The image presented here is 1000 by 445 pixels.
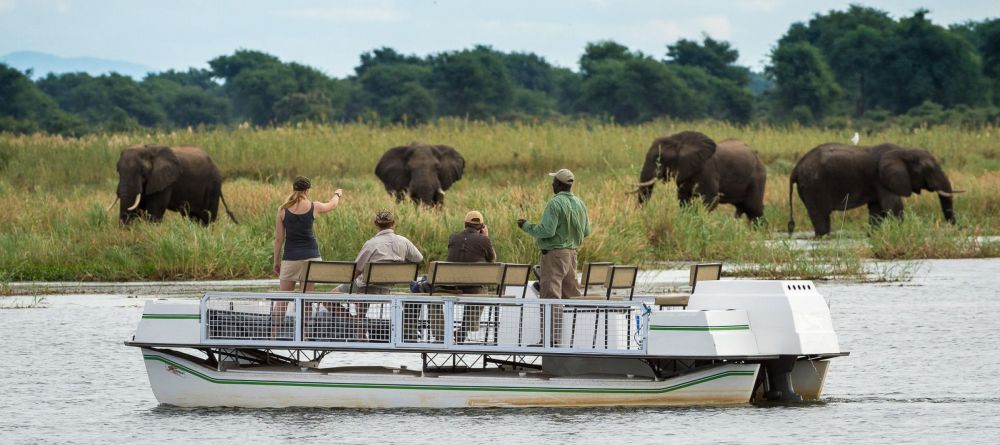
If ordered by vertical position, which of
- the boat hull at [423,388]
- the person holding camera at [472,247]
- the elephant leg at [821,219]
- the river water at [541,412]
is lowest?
the river water at [541,412]

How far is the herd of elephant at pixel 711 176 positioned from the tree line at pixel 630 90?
30.3 meters

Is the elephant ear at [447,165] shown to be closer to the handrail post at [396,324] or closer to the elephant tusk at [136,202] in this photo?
the elephant tusk at [136,202]

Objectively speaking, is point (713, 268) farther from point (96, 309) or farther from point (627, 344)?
point (96, 309)

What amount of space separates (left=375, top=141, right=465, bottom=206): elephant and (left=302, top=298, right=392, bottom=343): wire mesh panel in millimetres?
19327

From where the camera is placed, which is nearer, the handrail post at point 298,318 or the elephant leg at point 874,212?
the handrail post at point 298,318

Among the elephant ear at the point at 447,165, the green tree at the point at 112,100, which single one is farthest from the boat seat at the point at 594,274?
the green tree at the point at 112,100

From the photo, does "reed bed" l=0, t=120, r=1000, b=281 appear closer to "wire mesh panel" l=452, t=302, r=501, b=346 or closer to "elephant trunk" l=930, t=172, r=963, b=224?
"elephant trunk" l=930, t=172, r=963, b=224

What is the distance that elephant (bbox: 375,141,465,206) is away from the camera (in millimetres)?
34750

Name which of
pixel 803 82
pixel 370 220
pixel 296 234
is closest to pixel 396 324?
pixel 296 234

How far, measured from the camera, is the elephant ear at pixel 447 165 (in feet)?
118

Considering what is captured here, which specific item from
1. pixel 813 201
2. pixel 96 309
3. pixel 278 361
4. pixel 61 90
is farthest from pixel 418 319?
pixel 61 90

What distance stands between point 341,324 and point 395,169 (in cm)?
2099

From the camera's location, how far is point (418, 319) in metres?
14.8

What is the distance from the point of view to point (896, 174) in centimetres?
3422
